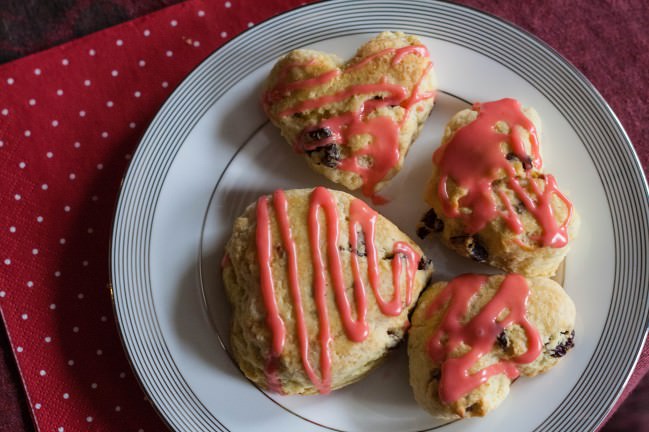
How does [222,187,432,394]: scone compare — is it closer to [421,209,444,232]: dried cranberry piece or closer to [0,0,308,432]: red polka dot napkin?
[421,209,444,232]: dried cranberry piece

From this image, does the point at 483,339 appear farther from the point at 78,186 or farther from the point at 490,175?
the point at 78,186

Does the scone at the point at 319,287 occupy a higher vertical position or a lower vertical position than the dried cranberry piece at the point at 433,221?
lower

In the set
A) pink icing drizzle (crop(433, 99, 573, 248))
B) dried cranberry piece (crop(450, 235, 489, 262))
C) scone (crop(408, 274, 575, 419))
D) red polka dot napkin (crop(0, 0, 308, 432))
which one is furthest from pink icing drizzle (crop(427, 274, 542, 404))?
red polka dot napkin (crop(0, 0, 308, 432))

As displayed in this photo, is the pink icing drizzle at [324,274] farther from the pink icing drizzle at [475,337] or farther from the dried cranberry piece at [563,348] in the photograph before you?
the dried cranberry piece at [563,348]

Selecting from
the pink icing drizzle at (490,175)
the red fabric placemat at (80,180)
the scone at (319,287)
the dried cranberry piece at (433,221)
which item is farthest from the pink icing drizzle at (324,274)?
the red fabric placemat at (80,180)

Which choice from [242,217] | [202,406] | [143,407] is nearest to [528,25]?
[242,217]

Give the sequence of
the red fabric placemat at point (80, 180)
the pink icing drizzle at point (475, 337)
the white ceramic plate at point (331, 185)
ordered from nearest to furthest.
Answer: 1. the pink icing drizzle at point (475, 337)
2. the white ceramic plate at point (331, 185)
3. the red fabric placemat at point (80, 180)

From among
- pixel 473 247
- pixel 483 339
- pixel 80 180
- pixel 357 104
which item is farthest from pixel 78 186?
pixel 483 339
